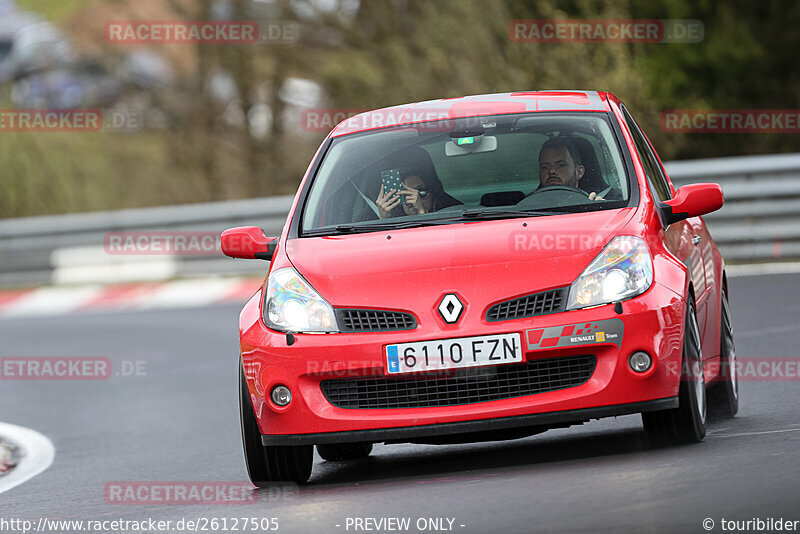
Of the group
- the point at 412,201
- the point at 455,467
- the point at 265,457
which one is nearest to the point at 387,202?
the point at 412,201

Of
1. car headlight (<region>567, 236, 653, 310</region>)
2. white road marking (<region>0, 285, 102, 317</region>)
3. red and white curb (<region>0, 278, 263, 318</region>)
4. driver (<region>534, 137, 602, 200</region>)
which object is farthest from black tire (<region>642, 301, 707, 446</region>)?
white road marking (<region>0, 285, 102, 317</region>)

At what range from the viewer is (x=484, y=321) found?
6.52 m

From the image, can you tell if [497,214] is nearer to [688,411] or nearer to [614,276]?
[614,276]

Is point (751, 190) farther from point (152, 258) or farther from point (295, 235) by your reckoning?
point (295, 235)

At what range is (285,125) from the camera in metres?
32.9

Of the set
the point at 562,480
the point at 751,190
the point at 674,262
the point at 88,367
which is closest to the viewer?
the point at 562,480

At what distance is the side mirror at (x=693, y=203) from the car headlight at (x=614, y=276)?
596mm

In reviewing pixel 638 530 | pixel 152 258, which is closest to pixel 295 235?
pixel 638 530

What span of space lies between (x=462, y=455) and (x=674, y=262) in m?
1.59

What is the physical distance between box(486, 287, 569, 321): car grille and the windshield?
774mm

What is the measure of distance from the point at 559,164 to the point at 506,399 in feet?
5.01

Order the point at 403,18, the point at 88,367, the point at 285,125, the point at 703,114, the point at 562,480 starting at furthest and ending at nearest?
the point at 285,125 < the point at 403,18 < the point at 703,114 < the point at 88,367 < the point at 562,480

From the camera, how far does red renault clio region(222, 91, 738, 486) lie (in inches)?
257

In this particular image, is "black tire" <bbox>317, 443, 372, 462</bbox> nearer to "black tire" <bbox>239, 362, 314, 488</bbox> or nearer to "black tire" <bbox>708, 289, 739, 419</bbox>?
"black tire" <bbox>239, 362, 314, 488</bbox>
